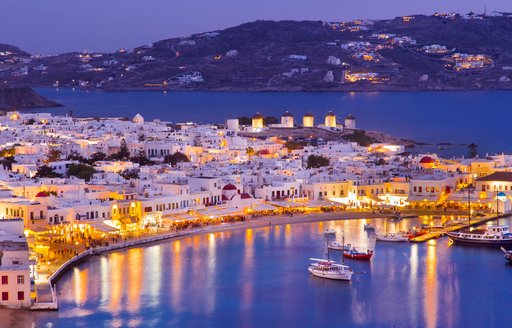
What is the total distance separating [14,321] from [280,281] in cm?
386

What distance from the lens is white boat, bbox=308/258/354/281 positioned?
1512cm

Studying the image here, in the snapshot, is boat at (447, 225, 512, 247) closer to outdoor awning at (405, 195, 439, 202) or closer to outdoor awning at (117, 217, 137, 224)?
outdoor awning at (405, 195, 439, 202)

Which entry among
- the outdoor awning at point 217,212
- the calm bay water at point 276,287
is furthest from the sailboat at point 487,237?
the outdoor awning at point 217,212

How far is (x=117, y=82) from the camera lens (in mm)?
101875

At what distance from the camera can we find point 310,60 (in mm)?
97750

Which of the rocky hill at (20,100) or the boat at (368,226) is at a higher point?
the rocky hill at (20,100)

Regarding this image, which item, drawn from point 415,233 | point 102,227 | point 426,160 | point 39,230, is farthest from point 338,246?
point 426,160

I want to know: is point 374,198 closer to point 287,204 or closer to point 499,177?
point 287,204

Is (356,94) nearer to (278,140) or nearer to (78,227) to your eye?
(278,140)

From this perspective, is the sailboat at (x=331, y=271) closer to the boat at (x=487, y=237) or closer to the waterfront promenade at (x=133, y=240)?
the boat at (x=487, y=237)

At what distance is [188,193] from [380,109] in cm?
4482

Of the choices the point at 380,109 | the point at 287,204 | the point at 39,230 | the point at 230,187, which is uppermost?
the point at 380,109

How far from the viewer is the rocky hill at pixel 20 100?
6812 centimetres

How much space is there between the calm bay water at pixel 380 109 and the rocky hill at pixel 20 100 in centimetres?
180
